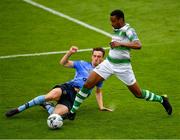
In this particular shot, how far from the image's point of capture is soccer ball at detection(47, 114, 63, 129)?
40.8ft

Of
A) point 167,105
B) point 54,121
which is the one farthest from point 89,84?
point 167,105

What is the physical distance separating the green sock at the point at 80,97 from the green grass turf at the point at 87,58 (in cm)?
35

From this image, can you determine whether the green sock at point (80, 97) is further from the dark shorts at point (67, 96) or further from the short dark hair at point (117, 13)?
the short dark hair at point (117, 13)

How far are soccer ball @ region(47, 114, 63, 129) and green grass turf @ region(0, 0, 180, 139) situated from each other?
14cm

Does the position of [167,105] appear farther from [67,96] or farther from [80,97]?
[67,96]

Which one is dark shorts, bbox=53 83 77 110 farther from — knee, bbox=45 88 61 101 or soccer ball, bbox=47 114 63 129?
soccer ball, bbox=47 114 63 129

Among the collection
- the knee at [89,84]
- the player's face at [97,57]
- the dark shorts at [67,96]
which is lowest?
the dark shorts at [67,96]

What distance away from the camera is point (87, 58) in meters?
18.1

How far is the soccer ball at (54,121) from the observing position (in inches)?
490

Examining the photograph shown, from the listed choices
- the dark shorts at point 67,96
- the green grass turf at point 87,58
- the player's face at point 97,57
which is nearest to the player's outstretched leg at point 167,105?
the green grass turf at point 87,58

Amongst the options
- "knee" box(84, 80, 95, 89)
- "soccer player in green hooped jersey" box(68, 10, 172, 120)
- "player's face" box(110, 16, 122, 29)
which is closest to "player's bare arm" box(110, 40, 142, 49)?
"soccer player in green hooped jersey" box(68, 10, 172, 120)

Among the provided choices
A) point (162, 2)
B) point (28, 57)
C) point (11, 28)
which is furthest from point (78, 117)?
point (162, 2)

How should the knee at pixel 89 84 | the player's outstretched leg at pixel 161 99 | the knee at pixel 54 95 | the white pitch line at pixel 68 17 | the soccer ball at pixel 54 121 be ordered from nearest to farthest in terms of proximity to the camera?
the soccer ball at pixel 54 121, the knee at pixel 89 84, the knee at pixel 54 95, the player's outstretched leg at pixel 161 99, the white pitch line at pixel 68 17

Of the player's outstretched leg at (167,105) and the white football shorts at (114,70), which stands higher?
the white football shorts at (114,70)
